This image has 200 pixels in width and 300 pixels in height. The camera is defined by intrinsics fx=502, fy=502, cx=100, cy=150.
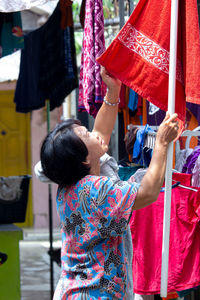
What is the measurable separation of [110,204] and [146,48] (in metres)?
0.79

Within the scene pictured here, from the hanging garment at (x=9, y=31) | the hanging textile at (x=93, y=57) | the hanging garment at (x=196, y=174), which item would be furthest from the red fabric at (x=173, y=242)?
the hanging garment at (x=9, y=31)

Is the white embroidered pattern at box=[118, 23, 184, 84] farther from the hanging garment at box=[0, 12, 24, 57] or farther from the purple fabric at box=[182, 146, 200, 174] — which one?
the hanging garment at box=[0, 12, 24, 57]

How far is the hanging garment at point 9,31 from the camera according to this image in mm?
4918

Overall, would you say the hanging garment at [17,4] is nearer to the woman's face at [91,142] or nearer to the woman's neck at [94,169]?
the woman's face at [91,142]

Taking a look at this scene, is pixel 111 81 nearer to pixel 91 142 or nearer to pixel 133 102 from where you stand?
pixel 91 142

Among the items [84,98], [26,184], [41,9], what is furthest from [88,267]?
[41,9]

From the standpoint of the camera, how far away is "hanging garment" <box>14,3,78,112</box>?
4.62 meters

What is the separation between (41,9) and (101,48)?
6046mm

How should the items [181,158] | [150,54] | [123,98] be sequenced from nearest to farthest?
[150,54]
[181,158]
[123,98]

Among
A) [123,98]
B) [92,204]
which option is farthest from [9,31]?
Answer: [92,204]

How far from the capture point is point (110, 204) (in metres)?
2.03

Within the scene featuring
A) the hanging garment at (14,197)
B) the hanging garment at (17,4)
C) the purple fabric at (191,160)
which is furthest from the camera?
the hanging garment at (14,197)

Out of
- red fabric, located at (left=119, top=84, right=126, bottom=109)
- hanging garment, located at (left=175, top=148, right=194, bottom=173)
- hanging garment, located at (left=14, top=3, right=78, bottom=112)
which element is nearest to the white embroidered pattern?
hanging garment, located at (left=175, top=148, right=194, bottom=173)

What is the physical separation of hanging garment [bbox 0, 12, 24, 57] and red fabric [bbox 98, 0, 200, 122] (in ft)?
9.17
